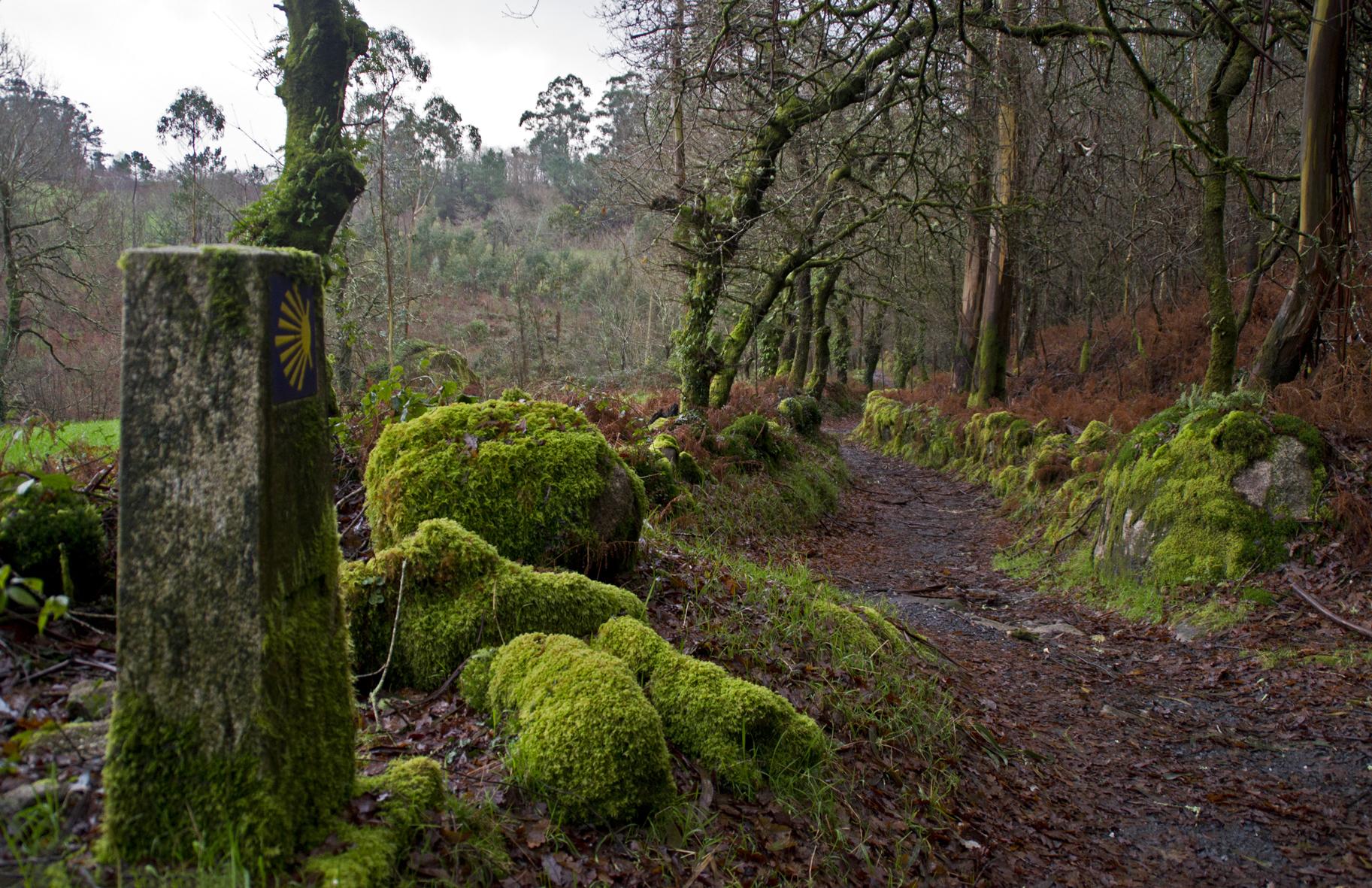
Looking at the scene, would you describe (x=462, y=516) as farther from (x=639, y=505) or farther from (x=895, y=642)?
(x=895, y=642)

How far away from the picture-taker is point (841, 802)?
359 centimetres

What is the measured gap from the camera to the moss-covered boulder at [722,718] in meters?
3.48

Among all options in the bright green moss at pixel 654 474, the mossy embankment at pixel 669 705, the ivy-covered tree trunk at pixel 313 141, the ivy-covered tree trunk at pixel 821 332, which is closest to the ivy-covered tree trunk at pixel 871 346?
the ivy-covered tree trunk at pixel 821 332

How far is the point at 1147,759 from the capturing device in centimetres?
469

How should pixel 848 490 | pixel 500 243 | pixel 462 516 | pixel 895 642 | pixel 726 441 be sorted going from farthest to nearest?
pixel 500 243
pixel 848 490
pixel 726 441
pixel 895 642
pixel 462 516

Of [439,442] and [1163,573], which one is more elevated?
[439,442]

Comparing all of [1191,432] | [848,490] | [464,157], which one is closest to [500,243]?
[464,157]

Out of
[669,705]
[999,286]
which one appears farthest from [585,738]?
[999,286]

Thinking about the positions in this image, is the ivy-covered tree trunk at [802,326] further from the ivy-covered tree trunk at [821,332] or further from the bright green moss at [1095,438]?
the bright green moss at [1095,438]

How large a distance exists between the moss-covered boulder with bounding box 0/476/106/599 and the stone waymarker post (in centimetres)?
132

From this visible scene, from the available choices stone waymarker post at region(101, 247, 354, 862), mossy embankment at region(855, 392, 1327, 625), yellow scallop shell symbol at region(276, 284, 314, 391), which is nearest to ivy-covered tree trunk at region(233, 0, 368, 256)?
yellow scallop shell symbol at region(276, 284, 314, 391)

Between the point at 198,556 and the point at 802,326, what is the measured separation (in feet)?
65.9

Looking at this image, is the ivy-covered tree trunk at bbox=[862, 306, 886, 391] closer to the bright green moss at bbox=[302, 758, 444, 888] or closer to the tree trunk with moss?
the tree trunk with moss

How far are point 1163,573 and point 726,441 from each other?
5708 mm
